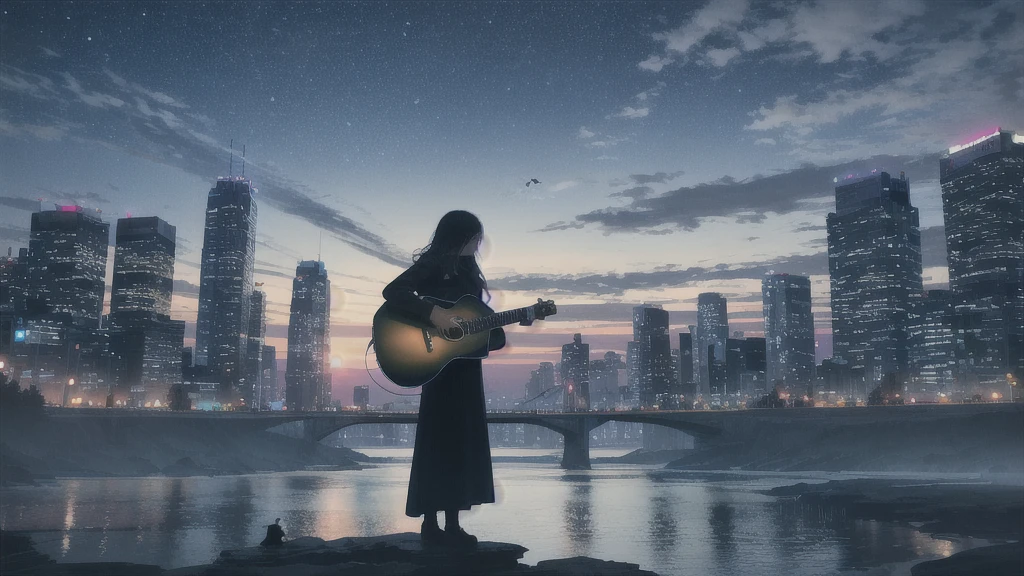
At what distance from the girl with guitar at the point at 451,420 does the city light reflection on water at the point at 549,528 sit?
92 cm

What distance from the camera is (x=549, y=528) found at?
37.4m

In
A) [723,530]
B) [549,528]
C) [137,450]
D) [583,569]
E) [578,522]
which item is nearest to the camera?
[583,569]

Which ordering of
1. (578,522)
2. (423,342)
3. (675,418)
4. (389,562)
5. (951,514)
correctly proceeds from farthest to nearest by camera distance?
1. (675,418)
2. (578,522)
3. (951,514)
4. (389,562)
5. (423,342)

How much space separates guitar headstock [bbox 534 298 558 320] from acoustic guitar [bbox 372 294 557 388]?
68cm

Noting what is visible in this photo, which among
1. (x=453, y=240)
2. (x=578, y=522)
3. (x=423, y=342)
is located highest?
(x=453, y=240)

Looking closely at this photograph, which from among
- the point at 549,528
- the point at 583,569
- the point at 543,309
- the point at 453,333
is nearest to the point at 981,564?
the point at 583,569

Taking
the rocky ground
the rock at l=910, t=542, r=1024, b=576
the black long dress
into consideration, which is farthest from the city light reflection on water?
the rocky ground

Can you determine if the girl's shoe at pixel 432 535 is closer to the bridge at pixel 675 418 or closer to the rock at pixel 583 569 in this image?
the rock at pixel 583 569

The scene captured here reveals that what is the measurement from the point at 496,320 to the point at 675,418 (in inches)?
4551

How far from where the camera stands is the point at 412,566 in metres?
10.8

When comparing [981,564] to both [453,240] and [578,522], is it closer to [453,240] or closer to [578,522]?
[453,240]

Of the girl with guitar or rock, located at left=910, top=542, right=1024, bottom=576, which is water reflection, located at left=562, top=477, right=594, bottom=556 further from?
the girl with guitar

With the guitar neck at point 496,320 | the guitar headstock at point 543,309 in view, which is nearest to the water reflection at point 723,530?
the guitar neck at point 496,320

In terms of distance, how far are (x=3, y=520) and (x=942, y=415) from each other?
96712mm
